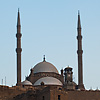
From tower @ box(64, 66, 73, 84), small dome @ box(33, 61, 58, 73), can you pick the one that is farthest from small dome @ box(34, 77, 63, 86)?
small dome @ box(33, 61, 58, 73)

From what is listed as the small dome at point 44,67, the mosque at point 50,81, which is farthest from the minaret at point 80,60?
the small dome at point 44,67

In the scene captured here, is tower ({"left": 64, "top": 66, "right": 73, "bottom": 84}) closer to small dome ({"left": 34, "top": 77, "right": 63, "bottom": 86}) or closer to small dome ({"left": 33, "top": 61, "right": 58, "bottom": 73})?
small dome ({"left": 34, "top": 77, "right": 63, "bottom": 86})

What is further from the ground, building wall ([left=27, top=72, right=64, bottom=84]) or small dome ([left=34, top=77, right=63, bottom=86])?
building wall ([left=27, top=72, right=64, bottom=84])

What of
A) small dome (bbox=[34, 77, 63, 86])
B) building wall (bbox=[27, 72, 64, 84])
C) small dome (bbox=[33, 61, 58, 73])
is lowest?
small dome (bbox=[34, 77, 63, 86])

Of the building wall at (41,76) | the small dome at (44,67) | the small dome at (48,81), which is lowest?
the small dome at (48,81)

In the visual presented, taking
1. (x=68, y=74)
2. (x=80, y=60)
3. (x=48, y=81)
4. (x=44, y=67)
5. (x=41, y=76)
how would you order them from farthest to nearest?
(x=44, y=67) → (x=41, y=76) → (x=68, y=74) → (x=80, y=60) → (x=48, y=81)

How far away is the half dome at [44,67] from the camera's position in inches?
2712

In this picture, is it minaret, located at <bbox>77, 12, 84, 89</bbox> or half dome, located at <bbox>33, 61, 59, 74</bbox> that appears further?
half dome, located at <bbox>33, 61, 59, 74</bbox>

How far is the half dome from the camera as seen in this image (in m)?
68.9

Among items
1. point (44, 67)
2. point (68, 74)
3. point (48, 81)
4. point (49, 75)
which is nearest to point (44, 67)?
point (44, 67)

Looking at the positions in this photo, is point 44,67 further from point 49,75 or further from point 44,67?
point 49,75

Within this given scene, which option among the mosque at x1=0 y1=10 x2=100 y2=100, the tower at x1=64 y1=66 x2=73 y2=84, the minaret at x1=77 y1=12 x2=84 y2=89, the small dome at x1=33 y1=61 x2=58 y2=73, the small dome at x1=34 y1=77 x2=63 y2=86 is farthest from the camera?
the small dome at x1=33 y1=61 x2=58 y2=73

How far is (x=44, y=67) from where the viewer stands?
69.4 meters

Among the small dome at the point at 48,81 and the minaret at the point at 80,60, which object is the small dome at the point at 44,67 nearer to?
the small dome at the point at 48,81
